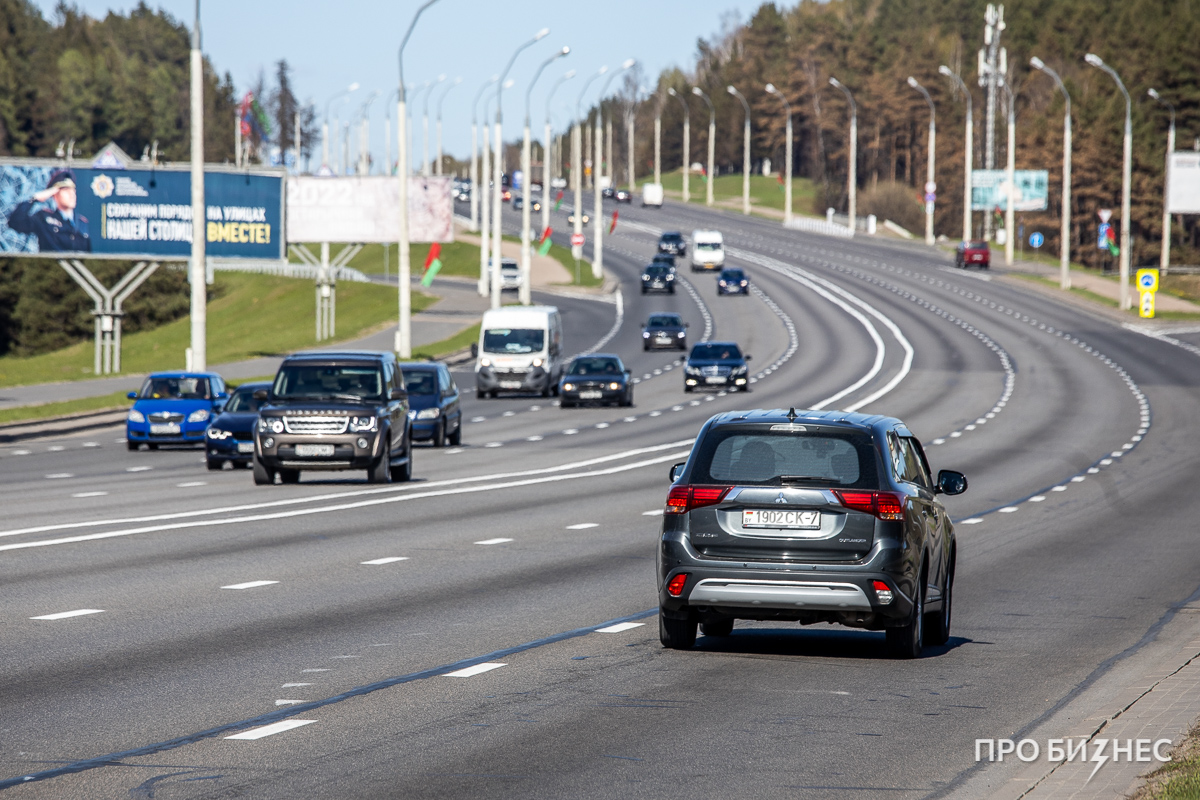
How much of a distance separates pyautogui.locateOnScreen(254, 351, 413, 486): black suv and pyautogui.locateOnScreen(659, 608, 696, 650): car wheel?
43.7 ft

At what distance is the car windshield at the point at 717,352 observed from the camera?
52.3 metres

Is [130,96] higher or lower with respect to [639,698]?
higher

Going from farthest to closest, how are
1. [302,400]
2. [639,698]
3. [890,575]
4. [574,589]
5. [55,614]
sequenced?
[302,400], [574,589], [55,614], [890,575], [639,698]

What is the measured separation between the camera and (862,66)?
196625 mm

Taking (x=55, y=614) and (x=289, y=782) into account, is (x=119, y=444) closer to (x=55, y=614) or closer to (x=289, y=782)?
(x=55, y=614)

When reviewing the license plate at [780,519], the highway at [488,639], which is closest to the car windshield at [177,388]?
the highway at [488,639]

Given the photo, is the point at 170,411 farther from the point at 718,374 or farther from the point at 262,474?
the point at 718,374

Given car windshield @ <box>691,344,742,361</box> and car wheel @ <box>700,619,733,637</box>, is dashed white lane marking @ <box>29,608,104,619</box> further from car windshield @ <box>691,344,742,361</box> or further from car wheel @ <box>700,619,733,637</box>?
car windshield @ <box>691,344,742,361</box>

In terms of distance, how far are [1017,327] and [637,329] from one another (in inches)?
652

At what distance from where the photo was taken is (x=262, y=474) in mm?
24734

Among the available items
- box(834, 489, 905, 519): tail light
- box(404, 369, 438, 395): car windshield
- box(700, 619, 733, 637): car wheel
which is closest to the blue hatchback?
box(404, 369, 438, 395): car windshield

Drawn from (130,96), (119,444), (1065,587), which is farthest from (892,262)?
(130,96)

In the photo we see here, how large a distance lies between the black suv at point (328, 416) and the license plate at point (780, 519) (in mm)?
13964

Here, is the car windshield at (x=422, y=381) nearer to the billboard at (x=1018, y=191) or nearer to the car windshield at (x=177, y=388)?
the car windshield at (x=177, y=388)
